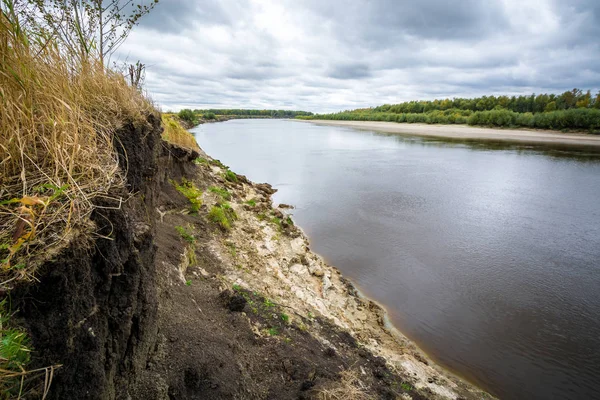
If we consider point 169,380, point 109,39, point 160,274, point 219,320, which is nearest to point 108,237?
point 169,380

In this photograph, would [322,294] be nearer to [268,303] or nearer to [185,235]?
[268,303]

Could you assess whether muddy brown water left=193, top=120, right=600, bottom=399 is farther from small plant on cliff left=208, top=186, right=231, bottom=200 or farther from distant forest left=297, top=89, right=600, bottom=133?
distant forest left=297, top=89, right=600, bottom=133

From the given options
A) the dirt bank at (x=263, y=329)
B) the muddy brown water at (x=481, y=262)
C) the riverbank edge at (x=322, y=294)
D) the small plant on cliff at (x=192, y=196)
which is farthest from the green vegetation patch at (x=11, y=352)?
the muddy brown water at (x=481, y=262)

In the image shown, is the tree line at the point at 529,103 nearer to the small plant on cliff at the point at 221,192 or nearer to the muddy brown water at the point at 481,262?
the muddy brown water at the point at 481,262

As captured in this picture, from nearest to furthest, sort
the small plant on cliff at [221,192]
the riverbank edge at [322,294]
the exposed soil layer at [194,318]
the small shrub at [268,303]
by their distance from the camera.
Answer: the exposed soil layer at [194,318], the small shrub at [268,303], the riverbank edge at [322,294], the small plant on cliff at [221,192]

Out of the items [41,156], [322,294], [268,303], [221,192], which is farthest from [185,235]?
[221,192]

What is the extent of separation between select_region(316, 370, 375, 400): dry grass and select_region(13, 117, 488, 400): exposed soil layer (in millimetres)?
22

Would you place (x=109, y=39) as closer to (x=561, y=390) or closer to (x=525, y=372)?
(x=525, y=372)

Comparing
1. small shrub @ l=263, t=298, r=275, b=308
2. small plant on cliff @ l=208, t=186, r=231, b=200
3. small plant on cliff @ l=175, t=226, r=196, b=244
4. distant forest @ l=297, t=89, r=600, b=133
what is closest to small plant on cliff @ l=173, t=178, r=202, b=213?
small plant on cliff @ l=175, t=226, r=196, b=244

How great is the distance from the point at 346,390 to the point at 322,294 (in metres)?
4.63

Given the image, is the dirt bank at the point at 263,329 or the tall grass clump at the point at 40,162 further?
the dirt bank at the point at 263,329

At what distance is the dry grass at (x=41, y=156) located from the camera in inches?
73.0

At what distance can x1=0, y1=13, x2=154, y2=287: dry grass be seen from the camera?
6.08 feet

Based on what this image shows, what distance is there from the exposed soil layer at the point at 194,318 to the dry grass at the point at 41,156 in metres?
0.17
